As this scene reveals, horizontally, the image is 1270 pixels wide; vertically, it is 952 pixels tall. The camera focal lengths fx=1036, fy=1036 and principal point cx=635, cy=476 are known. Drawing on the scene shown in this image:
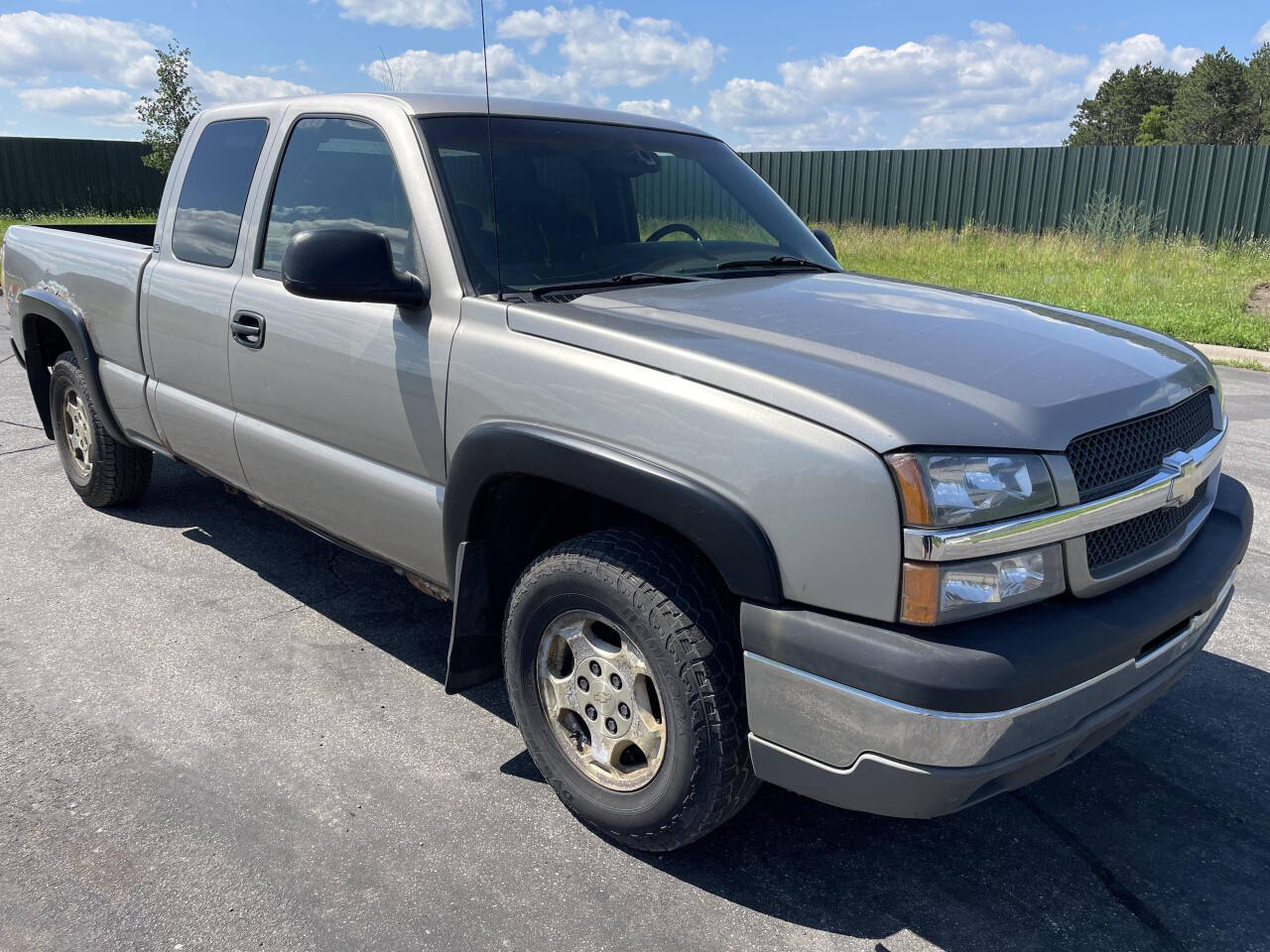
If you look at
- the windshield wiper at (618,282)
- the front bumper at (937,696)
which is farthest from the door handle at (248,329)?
the front bumper at (937,696)

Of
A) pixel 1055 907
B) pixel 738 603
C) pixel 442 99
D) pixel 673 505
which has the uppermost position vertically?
pixel 442 99

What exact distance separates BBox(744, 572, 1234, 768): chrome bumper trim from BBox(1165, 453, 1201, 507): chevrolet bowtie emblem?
0.44 meters

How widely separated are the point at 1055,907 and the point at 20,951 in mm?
2423

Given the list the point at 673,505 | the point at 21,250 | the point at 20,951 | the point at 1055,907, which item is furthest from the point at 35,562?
the point at 1055,907

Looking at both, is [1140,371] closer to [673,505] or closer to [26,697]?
[673,505]

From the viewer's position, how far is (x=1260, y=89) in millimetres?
61375

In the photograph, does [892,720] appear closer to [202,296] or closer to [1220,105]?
[202,296]

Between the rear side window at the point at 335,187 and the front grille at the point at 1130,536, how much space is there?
2052mm

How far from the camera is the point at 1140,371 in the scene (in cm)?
265

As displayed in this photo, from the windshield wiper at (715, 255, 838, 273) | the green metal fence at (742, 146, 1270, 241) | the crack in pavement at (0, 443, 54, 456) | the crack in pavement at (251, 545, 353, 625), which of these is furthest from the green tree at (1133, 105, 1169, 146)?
the crack in pavement at (251, 545, 353, 625)

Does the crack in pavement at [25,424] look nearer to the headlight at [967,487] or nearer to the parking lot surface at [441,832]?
the parking lot surface at [441,832]

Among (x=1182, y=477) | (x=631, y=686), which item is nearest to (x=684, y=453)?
(x=631, y=686)

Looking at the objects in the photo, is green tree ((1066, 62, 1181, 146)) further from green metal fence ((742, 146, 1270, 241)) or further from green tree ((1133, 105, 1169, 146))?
green metal fence ((742, 146, 1270, 241))

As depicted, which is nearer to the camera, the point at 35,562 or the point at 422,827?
the point at 422,827
